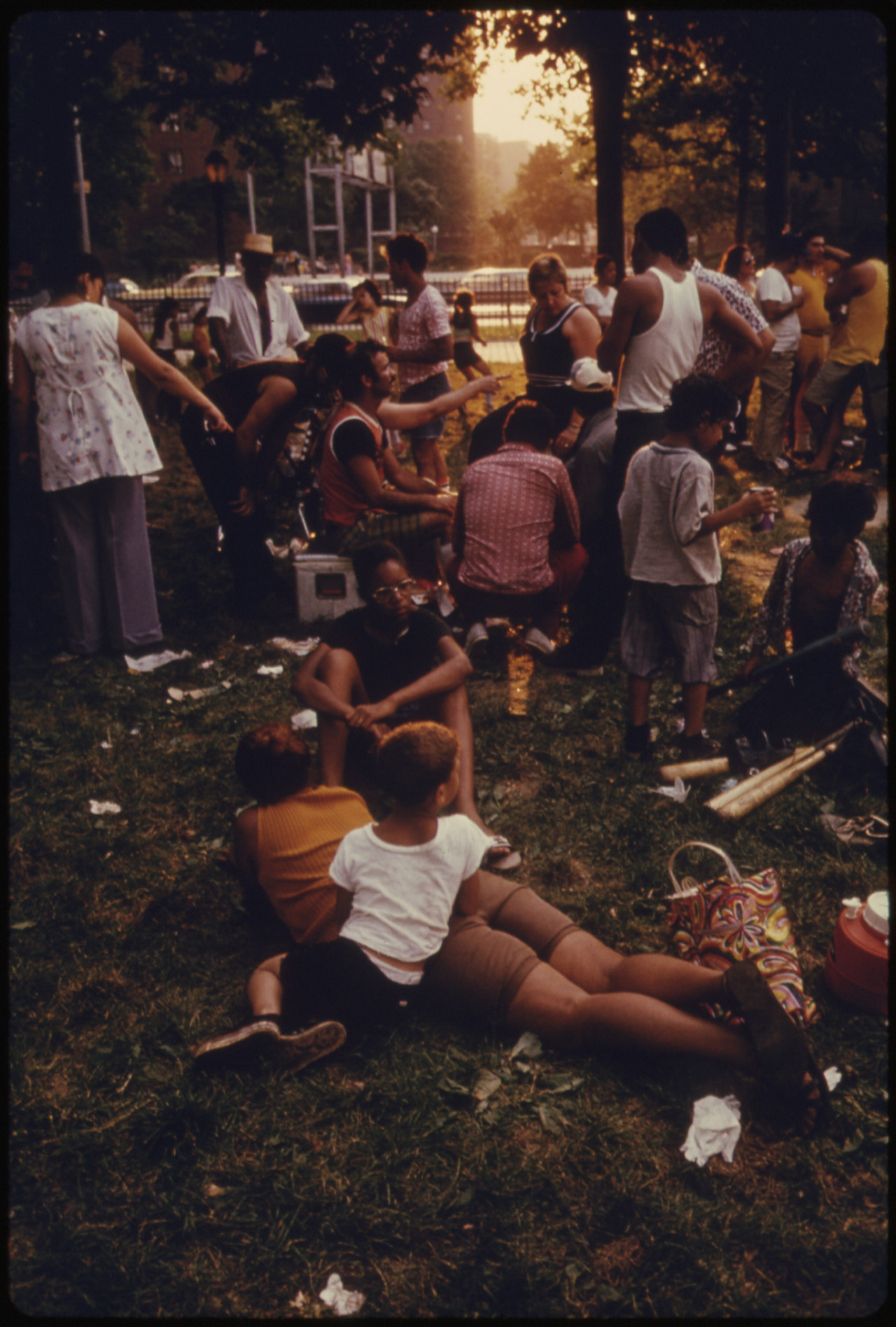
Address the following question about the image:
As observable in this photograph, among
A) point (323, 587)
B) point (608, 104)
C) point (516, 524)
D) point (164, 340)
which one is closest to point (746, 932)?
point (516, 524)

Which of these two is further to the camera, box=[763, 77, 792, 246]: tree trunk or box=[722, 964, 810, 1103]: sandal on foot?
box=[763, 77, 792, 246]: tree trunk

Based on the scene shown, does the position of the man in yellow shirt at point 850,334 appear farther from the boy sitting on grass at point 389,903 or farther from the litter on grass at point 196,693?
the boy sitting on grass at point 389,903

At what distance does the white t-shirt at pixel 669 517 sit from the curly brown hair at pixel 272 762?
190 centimetres

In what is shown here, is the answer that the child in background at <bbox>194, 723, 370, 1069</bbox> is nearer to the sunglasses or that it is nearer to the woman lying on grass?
the woman lying on grass

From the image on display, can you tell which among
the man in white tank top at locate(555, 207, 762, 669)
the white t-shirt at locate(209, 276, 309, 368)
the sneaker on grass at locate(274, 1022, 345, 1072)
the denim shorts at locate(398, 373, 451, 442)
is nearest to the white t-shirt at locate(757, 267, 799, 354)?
the denim shorts at locate(398, 373, 451, 442)

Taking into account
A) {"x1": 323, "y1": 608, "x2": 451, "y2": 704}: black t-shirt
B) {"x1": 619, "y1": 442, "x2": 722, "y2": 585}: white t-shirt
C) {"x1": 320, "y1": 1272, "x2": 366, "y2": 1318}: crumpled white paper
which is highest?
{"x1": 619, "y1": 442, "x2": 722, "y2": 585}: white t-shirt

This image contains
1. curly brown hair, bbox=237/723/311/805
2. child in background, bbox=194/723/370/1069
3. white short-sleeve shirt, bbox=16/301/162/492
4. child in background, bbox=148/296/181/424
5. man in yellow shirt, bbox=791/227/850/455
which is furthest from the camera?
child in background, bbox=148/296/181/424

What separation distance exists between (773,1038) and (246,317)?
642 centimetres

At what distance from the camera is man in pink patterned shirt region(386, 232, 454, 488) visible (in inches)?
307

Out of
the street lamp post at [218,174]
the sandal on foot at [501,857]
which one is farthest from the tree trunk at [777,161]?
the sandal on foot at [501,857]

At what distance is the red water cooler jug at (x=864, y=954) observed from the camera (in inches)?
124

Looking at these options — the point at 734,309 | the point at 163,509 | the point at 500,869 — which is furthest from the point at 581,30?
the point at 500,869

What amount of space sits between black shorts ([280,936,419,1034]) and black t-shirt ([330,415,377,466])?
345cm

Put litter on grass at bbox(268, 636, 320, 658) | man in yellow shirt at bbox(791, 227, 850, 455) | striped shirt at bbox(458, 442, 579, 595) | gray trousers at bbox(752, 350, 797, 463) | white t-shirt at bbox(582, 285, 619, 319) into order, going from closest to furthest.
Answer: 1. striped shirt at bbox(458, 442, 579, 595)
2. litter on grass at bbox(268, 636, 320, 658)
3. gray trousers at bbox(752, 350, 797, 463)
4. man in yellow shirt at bbox(791, 227, 850, 455)
5. white t-shirt at bbox(582, 285, 619, 319)
